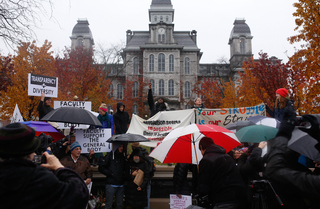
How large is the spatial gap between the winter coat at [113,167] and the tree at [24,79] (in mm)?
9591

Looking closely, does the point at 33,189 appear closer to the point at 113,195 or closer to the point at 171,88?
the point at 113,195

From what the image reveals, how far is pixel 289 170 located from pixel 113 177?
4320 millimetres

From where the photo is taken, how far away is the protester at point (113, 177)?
5.36m

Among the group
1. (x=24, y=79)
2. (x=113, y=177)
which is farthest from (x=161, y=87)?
(x=113, y=177)

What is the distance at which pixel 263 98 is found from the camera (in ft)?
56.7

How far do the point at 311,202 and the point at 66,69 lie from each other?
923 inches

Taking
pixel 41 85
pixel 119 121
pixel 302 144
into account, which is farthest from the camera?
pixel 119 121

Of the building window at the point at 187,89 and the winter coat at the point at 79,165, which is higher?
the building window at the point at 187,89

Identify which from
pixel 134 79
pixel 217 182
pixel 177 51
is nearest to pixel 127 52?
pixel 134 79

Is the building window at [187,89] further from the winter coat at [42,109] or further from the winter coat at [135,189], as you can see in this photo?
the winter coat at [135,189]

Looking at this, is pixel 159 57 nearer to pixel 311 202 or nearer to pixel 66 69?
pixel 66 69

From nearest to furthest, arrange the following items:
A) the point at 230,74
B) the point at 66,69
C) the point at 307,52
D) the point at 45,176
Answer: the point at 45,176
the point at 307,52
the point at 66,69
the point at 230,74

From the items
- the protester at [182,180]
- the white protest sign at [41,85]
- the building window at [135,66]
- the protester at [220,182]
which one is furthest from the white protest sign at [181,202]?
the building window at [135,66]

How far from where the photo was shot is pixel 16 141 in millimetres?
1769
